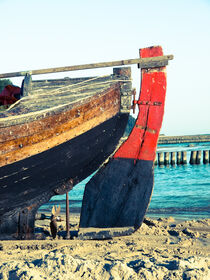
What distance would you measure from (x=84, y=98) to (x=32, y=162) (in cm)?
132

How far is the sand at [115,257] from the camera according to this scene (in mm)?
4059

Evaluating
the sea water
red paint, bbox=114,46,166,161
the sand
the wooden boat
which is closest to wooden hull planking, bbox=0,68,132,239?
the wooden boat

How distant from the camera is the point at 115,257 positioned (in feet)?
16.3

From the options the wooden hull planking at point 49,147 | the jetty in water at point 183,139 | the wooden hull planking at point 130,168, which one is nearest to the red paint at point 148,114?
the wooden hull planking at point 130,168

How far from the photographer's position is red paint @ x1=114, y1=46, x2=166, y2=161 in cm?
604

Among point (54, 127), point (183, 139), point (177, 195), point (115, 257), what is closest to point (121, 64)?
point (54, 127)

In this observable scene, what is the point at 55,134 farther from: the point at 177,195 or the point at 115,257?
the point at 177,195

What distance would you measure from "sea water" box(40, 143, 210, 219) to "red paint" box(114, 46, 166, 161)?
17.9 ft

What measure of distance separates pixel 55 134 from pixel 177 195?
14.2 m

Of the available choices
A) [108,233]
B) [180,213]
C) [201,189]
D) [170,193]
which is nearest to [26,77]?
[108,233]

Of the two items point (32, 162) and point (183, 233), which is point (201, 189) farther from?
point (32, 162)

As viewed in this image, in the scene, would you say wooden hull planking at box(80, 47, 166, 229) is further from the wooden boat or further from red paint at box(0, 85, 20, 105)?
red paint at box(0, 85, 20, 105)

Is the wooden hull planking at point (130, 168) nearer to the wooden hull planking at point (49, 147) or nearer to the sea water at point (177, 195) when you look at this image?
the wooden hull planking at point (49, 147)

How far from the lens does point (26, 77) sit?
21.5ft
